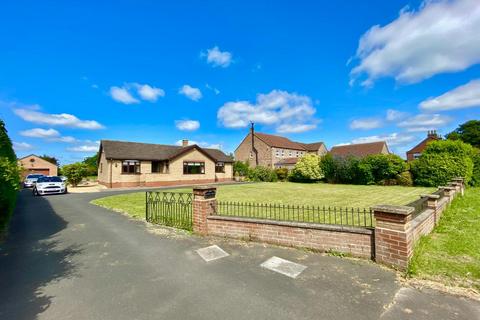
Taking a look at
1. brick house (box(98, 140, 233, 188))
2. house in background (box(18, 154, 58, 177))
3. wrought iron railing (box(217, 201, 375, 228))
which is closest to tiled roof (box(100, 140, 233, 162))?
brick house (box(98, 140, 233, 188))

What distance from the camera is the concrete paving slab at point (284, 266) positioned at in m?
4.41

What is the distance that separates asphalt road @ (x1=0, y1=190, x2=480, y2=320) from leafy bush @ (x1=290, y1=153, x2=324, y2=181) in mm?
23194

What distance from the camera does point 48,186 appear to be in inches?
723

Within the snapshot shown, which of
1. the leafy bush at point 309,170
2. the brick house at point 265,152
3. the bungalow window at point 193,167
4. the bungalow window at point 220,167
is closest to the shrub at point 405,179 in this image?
the leafy bush at point 309,170

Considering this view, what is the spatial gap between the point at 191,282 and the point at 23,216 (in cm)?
1031

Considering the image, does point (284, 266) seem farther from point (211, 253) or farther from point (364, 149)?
point (364, 149)

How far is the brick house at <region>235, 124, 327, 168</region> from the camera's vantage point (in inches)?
1592

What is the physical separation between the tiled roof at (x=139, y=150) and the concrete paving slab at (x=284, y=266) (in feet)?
77.2

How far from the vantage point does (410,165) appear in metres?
21.3

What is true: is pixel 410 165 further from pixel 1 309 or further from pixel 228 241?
pixel 1 309

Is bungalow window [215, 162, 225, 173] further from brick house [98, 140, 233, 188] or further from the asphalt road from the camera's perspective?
the asphalt road

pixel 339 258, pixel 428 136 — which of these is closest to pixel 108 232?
pixel 339 258

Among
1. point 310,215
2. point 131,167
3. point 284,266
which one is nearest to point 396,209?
point 284,266

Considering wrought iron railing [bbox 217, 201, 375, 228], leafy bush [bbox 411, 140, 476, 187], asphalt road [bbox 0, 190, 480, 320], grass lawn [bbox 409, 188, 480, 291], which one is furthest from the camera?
leafy bush [bbox 411, 140, 476, 187]
